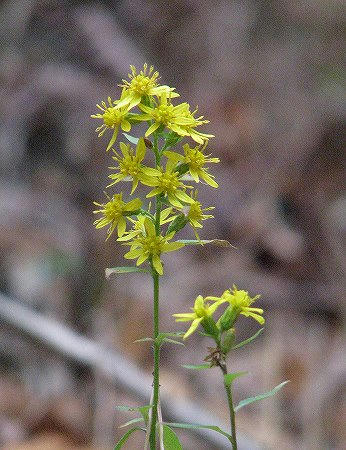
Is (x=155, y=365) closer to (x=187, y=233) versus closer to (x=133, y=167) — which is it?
(x=133, y=167)

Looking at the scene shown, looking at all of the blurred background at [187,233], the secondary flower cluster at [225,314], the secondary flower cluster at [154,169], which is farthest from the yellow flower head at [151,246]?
the blurred background at [187,233]

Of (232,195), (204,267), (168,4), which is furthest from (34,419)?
(168,4)

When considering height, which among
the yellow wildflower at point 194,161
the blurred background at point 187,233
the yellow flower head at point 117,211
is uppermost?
the blurred background at point 187,233

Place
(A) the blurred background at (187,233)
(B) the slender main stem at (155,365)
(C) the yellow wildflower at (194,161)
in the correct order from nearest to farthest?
(B) the slender main stem at (155,365) < (C) the yellow wildflower at (194,161) < (A) the blurred background at (187,233)

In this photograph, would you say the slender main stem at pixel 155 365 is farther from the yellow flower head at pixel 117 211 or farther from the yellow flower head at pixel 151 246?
the yellow flower head at pixel 117 211

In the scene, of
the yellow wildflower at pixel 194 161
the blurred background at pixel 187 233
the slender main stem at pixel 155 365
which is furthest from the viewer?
the blurred background at pixel 187 233

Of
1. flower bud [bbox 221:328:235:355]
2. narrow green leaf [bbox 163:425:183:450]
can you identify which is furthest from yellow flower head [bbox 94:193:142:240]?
narrow green leaf [bbox 163:425:183:450]

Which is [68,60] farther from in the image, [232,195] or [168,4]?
[232,195]

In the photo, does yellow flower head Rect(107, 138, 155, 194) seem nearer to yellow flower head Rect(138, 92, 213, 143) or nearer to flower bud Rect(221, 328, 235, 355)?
yellow flower head Rect(138, 92, 213, 143)
